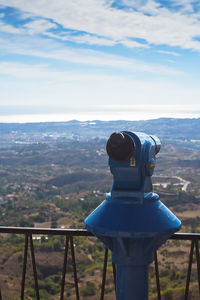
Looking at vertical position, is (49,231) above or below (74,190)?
above

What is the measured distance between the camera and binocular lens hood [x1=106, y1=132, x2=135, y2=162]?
6.48 ft

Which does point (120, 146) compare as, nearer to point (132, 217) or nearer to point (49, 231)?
point (132, 217)

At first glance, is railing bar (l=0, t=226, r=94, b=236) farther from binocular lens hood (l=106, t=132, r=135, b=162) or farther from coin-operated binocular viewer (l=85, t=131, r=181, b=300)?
binocular lens hood (l=106, t=132, r=135, b=162)

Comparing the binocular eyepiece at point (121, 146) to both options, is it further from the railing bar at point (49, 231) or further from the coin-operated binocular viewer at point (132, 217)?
the railing bar at point (49, 231)

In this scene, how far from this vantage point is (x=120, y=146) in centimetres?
198

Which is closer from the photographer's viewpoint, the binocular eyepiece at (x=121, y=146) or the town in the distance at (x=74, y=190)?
the binocular eyepiece at (x=121, y=146)

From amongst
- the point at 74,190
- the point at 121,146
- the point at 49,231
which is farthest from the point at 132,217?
the point at 74,190

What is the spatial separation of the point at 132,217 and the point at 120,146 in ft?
1.31

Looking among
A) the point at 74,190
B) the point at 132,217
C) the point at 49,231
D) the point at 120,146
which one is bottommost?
the point at 74,190

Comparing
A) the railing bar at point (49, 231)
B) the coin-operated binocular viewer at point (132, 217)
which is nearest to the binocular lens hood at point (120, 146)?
the coin-operated binocular viewer at point (132, 217)

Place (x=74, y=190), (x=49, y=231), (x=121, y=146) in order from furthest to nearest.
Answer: (x=74, y=190), (x=49, y=231), (x=121, y=146)

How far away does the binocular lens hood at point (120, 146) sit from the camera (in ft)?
6.48

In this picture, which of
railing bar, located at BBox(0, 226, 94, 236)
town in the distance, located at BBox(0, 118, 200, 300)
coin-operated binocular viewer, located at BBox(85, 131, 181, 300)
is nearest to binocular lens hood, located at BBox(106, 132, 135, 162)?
coin-operated binocular viewer, located at BBox(85, 131, 181, 300)

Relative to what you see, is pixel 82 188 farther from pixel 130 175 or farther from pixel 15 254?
pixel 130 175
